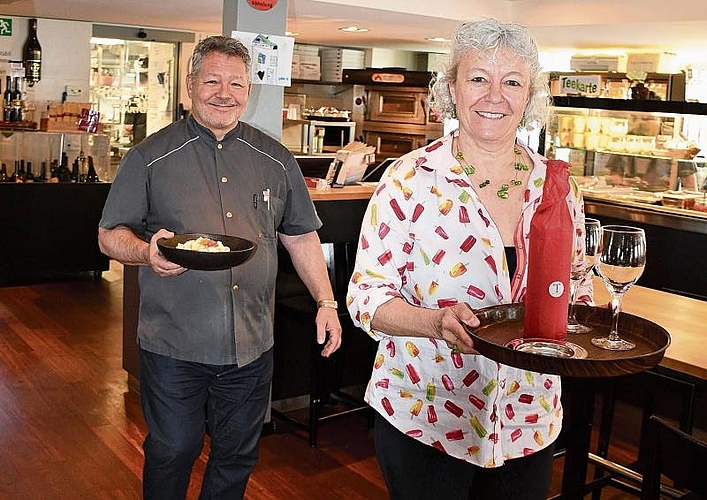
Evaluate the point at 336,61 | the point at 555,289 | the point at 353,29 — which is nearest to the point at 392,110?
the point at 336,61

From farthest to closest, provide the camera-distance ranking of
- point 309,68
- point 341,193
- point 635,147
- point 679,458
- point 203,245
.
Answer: point 309,68 < point 635,147 < point 341,193 < point 203,245 < point 679,458

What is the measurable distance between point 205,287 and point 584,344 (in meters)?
1.34

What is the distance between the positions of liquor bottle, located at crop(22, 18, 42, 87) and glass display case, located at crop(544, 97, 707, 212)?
4550 mm

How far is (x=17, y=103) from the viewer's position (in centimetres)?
767

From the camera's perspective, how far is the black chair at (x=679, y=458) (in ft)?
6.83

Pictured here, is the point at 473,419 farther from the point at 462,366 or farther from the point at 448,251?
the point at 448,251

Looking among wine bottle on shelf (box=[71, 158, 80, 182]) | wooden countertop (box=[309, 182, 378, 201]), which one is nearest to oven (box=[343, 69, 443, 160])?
wine bottle on shelf (box=[71, 158, 80, 182])

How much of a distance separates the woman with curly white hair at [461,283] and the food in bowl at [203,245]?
0.69 metres

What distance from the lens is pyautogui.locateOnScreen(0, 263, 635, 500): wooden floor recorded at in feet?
12.3

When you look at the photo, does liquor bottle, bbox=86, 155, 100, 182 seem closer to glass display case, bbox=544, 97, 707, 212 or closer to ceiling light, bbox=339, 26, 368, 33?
ceiling light, bbox=339, 26, 368, 33

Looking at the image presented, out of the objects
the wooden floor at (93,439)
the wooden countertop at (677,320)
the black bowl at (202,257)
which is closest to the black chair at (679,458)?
the wooden countertop at (677,320)

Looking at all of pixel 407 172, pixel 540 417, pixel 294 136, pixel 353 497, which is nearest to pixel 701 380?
pixel 540 417

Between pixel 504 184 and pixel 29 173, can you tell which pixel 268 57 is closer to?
pixel 504 184

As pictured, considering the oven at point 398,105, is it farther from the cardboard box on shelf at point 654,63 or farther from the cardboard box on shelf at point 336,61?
the cardboard box on shelf at point 654,63
